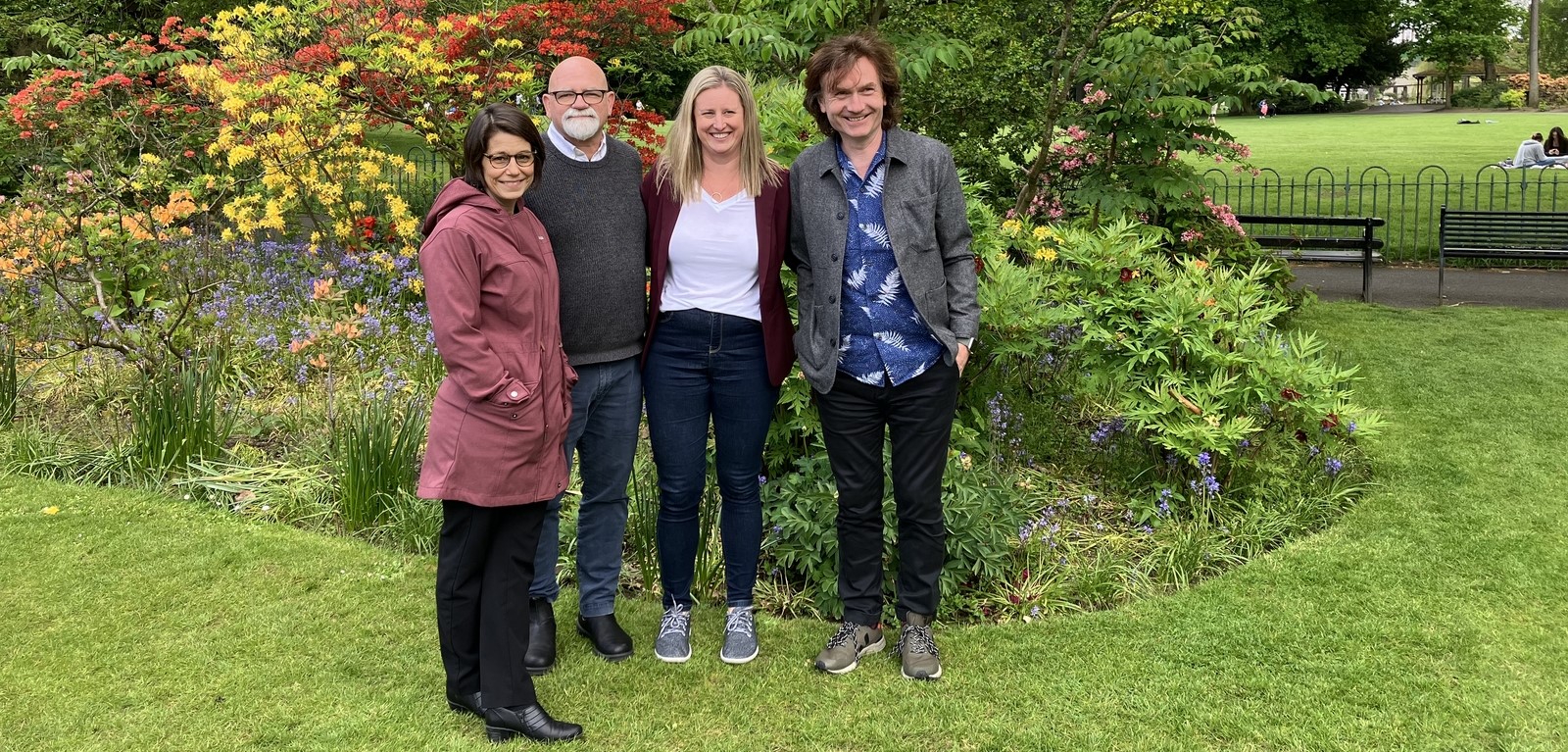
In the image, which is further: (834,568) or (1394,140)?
(1394,140)

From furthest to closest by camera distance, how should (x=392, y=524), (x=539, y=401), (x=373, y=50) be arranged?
(x=373, y=50), (x=392, y=524), (x=539, y=401)

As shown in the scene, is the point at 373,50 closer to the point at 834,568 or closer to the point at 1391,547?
the point at 834,568

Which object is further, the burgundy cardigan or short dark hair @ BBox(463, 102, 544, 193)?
the burgundy cardigan

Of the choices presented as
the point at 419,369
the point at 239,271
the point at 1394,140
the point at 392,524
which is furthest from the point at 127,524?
the point at 1394,140

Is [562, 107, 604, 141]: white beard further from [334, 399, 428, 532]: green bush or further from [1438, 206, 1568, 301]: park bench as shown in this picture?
[1438, 206, 1568, 301]: park bench

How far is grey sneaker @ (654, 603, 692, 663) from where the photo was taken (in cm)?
346

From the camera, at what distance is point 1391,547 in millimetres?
4184

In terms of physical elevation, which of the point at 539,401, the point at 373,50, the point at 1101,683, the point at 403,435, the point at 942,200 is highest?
the point at 373,50

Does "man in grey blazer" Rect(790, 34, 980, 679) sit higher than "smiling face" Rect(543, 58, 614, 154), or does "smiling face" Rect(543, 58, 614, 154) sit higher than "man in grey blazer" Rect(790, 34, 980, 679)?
"smiling face" Rect(543, 58, 614, 154)

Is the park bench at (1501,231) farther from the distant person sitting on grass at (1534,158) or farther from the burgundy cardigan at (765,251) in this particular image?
the distant person sitting on grass at (1534,158)

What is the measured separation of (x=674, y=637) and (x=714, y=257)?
1250mm

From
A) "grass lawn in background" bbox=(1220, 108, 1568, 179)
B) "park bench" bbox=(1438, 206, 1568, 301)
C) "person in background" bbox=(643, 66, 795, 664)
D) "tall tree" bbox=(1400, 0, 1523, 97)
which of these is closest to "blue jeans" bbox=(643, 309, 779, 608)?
"person in background" bbox=(643, 66, 795, 664)

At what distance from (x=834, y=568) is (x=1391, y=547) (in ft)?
7.19

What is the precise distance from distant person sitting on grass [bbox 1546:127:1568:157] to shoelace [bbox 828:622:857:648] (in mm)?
21802
